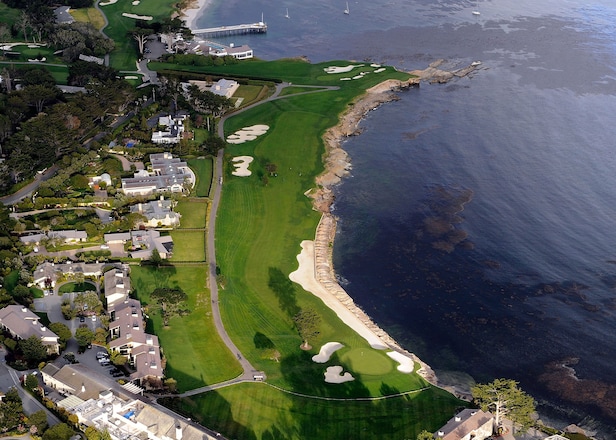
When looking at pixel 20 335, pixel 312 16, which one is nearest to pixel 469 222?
pixel 20 335

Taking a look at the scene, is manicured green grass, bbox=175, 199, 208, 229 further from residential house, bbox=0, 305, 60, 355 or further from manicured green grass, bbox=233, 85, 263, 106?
manicured green grass, bbox=233, 85, 263, 106

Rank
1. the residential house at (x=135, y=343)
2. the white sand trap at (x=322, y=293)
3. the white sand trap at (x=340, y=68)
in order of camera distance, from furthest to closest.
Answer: the white sand trap at (x=340, y=68) < the white sand trap at (x=322, y=293) < the residential house at (x=135, y=343)

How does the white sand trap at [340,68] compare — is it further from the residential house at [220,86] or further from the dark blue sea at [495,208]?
the residential house at [220,86]

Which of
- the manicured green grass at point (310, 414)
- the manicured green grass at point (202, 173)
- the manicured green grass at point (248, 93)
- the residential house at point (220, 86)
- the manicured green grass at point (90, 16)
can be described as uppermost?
the manicured green grass at point (90, 16)

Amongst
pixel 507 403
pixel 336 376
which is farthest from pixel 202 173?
pixel 507 403

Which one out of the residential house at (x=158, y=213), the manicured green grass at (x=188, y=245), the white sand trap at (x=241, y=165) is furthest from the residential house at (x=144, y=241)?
the white sand trap at (x=241, y=165)

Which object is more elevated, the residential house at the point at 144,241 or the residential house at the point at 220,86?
the residential house at the point at 220,86

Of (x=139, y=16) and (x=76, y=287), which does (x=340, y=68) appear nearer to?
(x=139, y=16)
